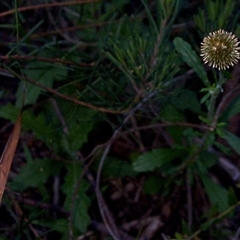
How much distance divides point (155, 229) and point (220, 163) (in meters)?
0.36

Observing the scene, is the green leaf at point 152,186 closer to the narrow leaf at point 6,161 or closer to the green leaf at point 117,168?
the green leaf at point 117,168

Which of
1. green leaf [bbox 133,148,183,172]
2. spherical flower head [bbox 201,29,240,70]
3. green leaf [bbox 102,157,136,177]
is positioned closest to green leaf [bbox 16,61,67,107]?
green leaf [bbox 102,157,136,177]

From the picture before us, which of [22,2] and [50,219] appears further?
[22,2]

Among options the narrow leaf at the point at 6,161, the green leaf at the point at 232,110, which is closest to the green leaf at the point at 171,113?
the green leaf at the point at 232,110

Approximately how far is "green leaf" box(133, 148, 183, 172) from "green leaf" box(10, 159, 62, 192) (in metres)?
0.37

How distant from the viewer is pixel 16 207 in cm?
197

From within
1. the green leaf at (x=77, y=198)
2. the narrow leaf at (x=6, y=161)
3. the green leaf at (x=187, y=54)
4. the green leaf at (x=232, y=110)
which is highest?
the green leaf at (x=187, y=54)

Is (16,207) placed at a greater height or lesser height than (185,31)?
lesser

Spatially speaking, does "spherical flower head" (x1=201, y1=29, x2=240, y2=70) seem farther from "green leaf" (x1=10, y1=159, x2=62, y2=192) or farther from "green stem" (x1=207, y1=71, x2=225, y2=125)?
"green leaf" (x1=10, y1=159, x2=62, y2=192)

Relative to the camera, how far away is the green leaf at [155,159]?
1856mm

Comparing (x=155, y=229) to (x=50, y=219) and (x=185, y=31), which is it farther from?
(x=185, y=31)

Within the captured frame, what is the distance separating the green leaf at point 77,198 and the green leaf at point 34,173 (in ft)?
0.23

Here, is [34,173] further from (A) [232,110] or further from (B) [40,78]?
(A) [232,110]

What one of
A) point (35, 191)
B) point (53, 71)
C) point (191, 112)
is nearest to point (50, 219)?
point (35, 191)
